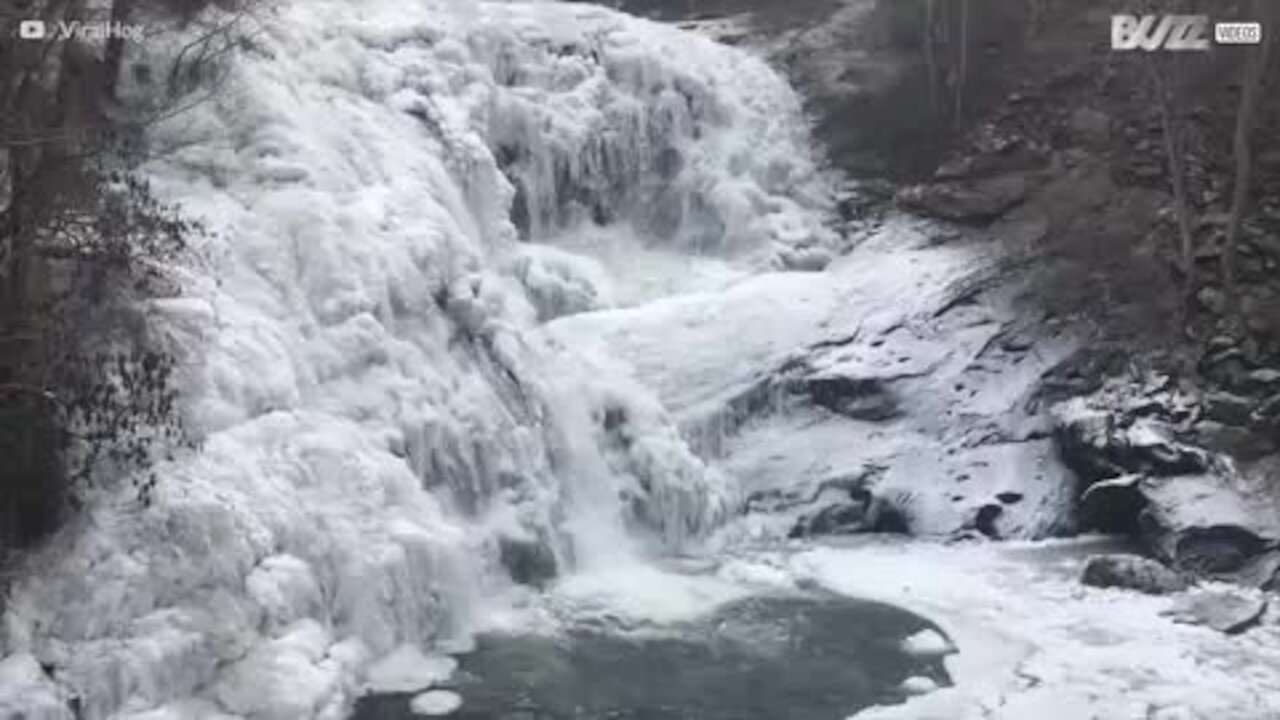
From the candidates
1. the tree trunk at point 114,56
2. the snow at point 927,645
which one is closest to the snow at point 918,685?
the snow at point 927,645

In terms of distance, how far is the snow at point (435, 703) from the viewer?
29.8ft

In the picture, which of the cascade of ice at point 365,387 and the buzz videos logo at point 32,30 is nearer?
Answer: the cascade of ice at point 365,387

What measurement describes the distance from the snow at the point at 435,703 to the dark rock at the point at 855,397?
7039 mm

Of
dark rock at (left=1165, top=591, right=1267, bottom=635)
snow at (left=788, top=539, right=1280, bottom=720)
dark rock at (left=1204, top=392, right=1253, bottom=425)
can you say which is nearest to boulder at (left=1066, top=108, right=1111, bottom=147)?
dark rock at (left=1204, top=392, right=1253, bottom=425)

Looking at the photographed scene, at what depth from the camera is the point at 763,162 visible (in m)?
20.2

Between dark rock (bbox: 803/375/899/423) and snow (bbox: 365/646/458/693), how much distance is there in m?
6.54

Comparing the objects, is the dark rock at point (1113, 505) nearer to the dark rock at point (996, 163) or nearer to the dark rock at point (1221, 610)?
the dark rock at point (1221, 610)

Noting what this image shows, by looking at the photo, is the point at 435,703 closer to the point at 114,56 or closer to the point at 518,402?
the point at 518,402

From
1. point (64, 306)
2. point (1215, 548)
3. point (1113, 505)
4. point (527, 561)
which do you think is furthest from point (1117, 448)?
point (64, 306)

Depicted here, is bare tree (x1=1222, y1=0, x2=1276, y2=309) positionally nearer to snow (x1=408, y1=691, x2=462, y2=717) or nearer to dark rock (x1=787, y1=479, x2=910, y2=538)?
dark rock (x1=787, y1=479, x2=910, y2=538)

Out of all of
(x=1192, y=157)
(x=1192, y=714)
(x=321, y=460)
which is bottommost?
(x=1192, y=714)

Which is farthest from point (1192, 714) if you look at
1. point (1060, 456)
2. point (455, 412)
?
point (455, 412)

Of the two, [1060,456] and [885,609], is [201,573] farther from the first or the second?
[1060,456]

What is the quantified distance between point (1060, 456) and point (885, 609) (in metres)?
3.79
